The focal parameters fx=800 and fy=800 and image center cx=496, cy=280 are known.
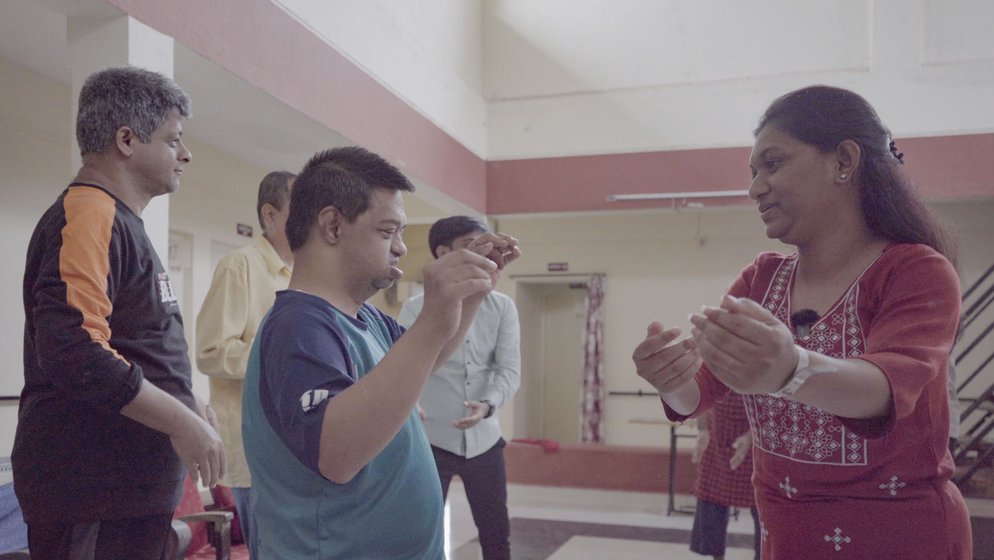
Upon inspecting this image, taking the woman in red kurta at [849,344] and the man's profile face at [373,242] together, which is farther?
the man's profile face at [373,242]

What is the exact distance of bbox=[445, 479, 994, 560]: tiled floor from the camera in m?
5.16

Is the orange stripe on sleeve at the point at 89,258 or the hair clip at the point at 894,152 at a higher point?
the hair clip at the point at 894,152

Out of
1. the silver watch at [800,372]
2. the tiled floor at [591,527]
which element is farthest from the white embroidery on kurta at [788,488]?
the tiled floor at [591,527]

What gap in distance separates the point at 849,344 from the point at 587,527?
530 centimetres

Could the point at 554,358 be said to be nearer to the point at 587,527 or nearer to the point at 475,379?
the point at 587,527

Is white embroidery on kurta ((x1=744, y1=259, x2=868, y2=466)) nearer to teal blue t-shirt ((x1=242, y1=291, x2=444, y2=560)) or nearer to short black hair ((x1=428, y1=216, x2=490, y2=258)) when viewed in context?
teal blue t-shirt ((x1=242, y1=291, x2=444, y2=560))

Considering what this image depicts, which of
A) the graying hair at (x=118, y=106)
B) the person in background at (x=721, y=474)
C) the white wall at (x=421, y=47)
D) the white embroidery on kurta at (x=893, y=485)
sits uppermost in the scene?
the white wall at (x=421, y=47)

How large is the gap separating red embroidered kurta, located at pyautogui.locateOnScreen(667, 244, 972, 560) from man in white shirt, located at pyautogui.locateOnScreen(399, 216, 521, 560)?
1.85 meters

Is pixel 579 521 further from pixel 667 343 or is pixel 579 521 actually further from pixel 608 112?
pixel 667 343

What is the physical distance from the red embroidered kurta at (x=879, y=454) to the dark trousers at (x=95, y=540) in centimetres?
122

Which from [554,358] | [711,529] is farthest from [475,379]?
[554,358]

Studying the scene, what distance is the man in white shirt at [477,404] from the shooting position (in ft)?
10.3

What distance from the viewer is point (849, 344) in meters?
1.24

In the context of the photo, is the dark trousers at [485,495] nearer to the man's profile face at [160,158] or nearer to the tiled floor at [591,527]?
the man's profile face at [160,158]
